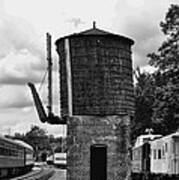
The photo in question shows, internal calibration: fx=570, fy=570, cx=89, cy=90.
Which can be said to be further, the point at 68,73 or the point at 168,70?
the point at 168,70

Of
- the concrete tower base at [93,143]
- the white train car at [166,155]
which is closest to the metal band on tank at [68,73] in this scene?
the concrete tower base at [93,143]

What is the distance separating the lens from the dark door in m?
23.9

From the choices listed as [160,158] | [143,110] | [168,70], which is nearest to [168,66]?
[168,70]

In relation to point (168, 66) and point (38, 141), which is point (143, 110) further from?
point (38, 141)

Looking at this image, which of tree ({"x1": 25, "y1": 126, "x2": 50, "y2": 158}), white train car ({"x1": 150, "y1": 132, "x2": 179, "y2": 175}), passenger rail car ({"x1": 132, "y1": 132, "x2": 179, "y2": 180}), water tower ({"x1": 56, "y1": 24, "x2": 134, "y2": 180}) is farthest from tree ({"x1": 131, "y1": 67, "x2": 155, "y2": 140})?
tree ({"x1": 25, "y1": 126, "x2": 50, "y2": 158})

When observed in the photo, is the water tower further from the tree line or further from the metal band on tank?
the tree line

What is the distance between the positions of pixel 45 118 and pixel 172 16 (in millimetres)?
14632

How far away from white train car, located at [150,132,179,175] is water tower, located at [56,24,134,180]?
9.54ft

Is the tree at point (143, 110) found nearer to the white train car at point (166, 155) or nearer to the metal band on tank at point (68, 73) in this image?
the white train car at point (166, 155)

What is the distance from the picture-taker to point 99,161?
23.9 m

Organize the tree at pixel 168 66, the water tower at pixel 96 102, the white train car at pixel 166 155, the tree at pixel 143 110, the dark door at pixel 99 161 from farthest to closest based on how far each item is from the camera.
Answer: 1. the tree at pixel 143 110
2. the tree at pixel 168 66
3. the white train car at pixel 166 155
4. the water tower at pixel 96 102
5. the dark door at pixel 99 161

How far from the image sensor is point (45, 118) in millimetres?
25375

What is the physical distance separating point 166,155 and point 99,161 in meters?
5.99

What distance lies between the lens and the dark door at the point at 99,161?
23.9 meters
